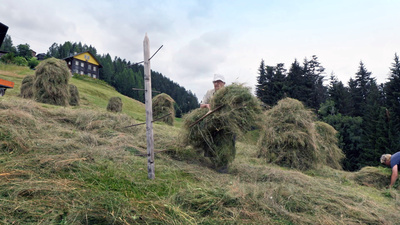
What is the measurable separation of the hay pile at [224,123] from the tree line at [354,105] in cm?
1015

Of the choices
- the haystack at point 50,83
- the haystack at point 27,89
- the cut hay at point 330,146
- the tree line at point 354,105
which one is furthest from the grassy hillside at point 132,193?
the tree line at point 354,105

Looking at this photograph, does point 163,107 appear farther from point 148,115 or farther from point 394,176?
point 394,176

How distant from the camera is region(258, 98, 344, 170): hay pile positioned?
7.48 metres

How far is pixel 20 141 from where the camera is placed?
443 cm

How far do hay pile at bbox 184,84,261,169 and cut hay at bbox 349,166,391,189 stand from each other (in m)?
3.92

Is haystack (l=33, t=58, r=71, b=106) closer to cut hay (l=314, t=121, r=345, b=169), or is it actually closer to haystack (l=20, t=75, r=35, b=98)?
haystack (l=20, t=75, r=35, b=98)

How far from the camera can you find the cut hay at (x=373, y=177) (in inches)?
237

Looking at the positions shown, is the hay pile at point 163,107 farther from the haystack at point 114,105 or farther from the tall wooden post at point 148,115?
the tall wooden post at point 148,115

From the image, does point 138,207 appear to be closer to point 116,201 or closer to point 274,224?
point 116,201

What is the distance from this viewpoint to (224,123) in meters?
5.16

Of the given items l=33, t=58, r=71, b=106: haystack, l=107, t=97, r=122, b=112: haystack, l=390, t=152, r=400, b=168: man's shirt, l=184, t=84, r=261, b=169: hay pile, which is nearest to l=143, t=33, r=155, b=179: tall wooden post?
l=184, t=84, r=261, b=169: hay pile

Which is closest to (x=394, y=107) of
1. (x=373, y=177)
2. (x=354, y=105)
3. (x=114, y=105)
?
(x=354, y=105)

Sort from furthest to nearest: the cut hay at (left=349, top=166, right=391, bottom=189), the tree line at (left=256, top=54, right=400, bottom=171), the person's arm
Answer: the tree line at (left=256, top=54, right=400, bottom=171) → the cut hay at (left=349, top=166, right=391, bottom=189) → the person's arm

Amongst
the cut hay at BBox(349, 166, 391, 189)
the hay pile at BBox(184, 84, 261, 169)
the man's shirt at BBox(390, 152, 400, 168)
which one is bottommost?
the cut hay at BBox(349, 166, 391, 189)
